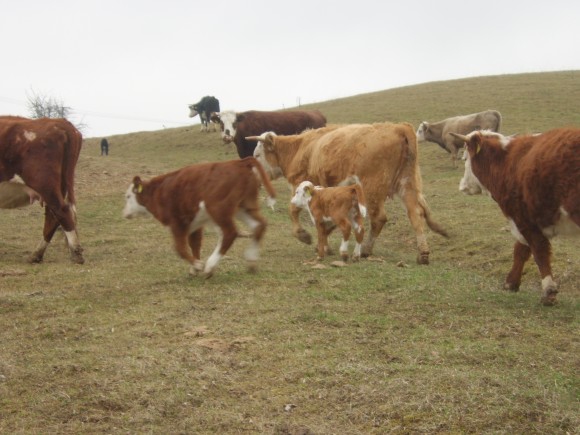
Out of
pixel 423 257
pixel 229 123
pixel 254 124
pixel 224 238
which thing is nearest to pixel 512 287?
pixel 423 257

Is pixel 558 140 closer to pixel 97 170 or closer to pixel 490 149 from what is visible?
pixel 490 149

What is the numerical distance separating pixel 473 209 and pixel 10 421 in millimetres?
11945

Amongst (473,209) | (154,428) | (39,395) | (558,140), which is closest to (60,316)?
(39,395)

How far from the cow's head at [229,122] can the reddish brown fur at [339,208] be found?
39.4ft

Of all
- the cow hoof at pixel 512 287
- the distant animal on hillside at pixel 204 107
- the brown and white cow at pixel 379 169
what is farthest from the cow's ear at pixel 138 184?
the distant animal on hillside at pixel 204 107

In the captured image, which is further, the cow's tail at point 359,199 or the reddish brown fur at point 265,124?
the reddish brown fur at point 265,124

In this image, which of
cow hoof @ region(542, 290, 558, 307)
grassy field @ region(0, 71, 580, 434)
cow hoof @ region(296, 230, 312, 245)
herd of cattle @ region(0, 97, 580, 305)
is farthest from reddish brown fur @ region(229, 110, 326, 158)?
cow hoof @ region(542, 290, 558, 307)

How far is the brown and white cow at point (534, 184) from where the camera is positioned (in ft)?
24.0

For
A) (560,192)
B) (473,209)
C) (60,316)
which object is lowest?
(473,209)

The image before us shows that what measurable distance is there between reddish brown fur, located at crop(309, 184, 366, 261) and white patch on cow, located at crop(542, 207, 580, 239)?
10.6 ft

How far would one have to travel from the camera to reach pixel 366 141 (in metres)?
11.4

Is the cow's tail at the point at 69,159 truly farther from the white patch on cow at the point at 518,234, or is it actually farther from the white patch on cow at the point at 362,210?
the white patch on cow at the point at 518,234

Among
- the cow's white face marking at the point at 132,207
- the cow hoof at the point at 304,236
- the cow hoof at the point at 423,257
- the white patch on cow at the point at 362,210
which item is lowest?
the cow hoof at the point at 423,257

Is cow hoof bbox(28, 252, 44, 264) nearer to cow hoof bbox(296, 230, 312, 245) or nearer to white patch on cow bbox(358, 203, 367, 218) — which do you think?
cow hoof bbox(296, 230, 312, 245)
